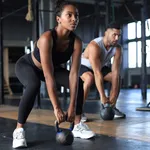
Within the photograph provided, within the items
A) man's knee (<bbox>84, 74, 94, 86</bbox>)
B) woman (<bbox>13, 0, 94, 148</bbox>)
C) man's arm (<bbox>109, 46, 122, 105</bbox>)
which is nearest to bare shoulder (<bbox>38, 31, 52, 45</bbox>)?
woman (<bbox>13, 0, 94, 148</bbox>)

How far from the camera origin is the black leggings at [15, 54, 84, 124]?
1.84 meters

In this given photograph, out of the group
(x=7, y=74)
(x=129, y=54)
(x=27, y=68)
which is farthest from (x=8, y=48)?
(x=27, y=68)

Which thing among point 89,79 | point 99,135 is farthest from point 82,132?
point 89,79

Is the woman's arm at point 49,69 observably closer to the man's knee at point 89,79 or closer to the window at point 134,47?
the man's knee at point 89,79

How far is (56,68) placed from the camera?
2051mm

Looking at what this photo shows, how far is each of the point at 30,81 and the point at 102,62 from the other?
110cm

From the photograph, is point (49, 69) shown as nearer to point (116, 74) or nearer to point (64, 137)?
point (64, 137)

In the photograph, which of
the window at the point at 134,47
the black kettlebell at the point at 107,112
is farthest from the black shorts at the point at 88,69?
the window at the point at 134,47

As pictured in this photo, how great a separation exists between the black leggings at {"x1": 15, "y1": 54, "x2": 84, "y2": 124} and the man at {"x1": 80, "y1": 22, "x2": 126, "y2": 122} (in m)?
0.70

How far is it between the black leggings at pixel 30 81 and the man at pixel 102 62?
0.70 m

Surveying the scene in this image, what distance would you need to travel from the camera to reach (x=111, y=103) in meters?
2.85

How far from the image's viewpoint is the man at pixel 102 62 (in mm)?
2682

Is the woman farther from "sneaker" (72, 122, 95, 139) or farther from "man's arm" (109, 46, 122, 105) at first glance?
"man's arm" (109, 46, 122, 105)

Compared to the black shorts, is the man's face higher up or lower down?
higher up
